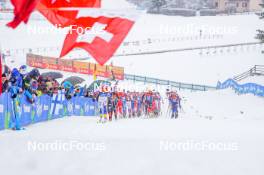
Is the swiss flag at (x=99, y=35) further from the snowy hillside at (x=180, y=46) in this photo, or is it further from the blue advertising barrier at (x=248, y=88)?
the snowy hillside at (x=180, y=46)

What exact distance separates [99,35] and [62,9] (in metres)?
0.98

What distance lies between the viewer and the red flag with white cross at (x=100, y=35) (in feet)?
29.6

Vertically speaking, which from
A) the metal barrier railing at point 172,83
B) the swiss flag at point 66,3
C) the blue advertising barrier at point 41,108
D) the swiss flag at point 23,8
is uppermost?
the swiss flag at point 66,3

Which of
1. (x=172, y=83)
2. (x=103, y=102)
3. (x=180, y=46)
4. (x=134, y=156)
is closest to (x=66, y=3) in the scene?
(x=134, y=156)

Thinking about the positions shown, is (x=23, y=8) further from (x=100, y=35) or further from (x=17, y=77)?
(x=17, y=77)

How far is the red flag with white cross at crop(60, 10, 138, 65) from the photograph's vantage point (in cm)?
902

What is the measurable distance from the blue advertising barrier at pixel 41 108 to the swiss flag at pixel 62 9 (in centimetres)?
336

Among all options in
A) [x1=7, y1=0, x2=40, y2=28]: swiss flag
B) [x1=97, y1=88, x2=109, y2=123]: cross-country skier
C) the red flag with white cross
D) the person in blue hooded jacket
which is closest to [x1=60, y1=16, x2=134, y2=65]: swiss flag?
the red flag with white cross

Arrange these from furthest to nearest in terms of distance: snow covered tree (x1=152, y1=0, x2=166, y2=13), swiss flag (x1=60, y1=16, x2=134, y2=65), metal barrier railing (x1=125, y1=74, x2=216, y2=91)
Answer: snow covered tree (x1=152, y1=0, x2=166, y2=13)
metal barrier railing (x1=125, y1=74, x2=216, y2=91)
swiss flag (x1=60, y1=16, x2=134, y2=65)
